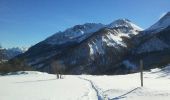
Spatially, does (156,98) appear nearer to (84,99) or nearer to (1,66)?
(84,99)

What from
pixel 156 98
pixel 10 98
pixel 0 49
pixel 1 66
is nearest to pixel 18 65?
pixel 1 66

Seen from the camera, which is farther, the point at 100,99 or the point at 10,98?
the point at 10,98

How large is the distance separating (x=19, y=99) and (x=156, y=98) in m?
8.57

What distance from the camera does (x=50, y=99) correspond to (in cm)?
2016

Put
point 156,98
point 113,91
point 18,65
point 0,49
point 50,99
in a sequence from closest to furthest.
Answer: point 156,98, point 50,99, point 113,91, point 18,65, point 0,49

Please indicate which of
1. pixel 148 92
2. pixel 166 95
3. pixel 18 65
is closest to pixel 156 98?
pixel 166 95

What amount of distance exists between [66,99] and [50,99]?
97cm

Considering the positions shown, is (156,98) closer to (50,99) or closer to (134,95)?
(134,95)

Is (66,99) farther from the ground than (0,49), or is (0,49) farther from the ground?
(0,49)

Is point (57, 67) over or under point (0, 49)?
under

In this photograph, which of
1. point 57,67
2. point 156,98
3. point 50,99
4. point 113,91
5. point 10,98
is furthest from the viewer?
point 57,67

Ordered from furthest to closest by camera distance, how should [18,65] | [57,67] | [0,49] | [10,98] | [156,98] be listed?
[0,49], [18,65], [57,67], [10,98], [156,98]

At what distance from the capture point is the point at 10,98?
21859mm

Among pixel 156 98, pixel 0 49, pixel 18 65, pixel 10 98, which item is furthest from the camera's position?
pixel 0 49
